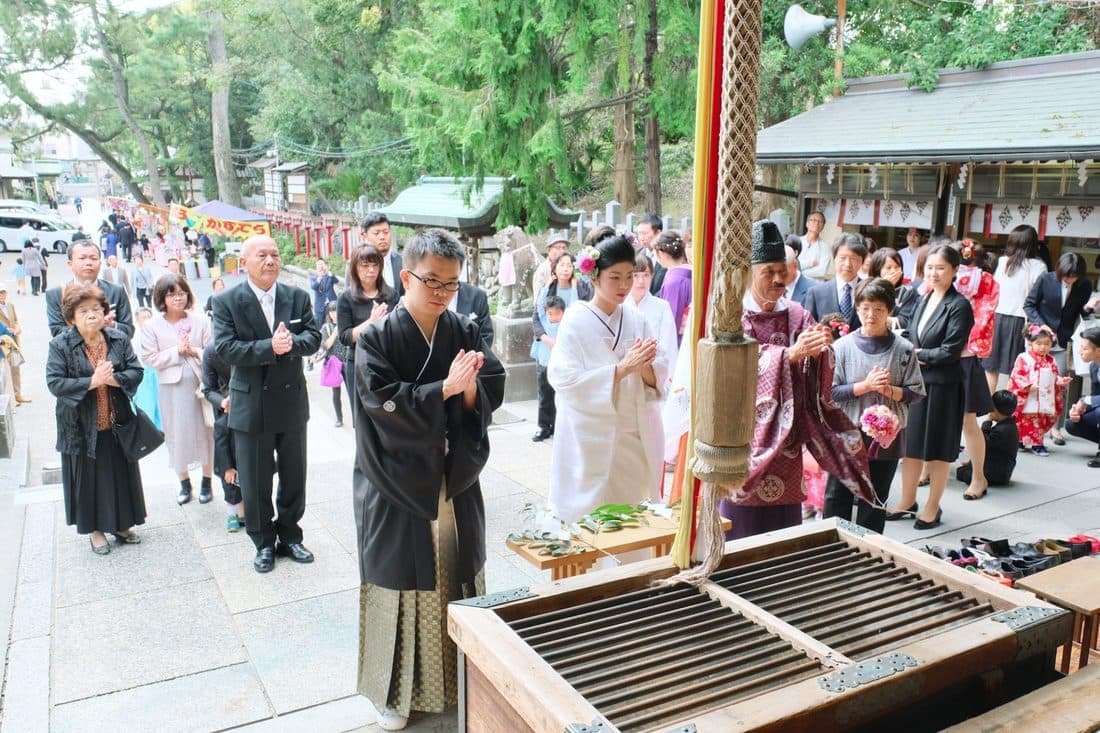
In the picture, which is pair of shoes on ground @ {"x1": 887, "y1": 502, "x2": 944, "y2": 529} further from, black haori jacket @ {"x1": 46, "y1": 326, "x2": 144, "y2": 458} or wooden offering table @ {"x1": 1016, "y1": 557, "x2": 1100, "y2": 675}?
black haori jacket @ {"x1": 46, "y1": 326, "x2": 144, "y2": 458}

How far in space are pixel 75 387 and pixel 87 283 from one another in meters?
0.90

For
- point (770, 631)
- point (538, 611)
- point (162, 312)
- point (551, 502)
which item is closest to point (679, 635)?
point (770, 631)

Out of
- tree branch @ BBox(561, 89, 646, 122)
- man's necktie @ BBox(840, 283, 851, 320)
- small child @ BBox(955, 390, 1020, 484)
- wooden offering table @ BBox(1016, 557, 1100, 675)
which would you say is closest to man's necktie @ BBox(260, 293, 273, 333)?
wooden offering table @ BBox(1016, 557, 1100, 675)

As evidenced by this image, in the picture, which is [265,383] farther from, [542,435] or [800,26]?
[800,26]

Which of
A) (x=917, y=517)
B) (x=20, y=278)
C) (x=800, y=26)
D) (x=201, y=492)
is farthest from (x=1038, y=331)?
(x=20, y=278)

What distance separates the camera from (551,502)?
4.26 metres

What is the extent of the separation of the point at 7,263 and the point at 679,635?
33320 millimetres

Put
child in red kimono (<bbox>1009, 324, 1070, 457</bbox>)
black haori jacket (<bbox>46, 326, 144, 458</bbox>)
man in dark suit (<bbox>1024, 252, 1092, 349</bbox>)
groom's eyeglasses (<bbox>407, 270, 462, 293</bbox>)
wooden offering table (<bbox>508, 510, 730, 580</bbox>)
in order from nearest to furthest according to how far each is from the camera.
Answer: wooden offering table (<bbox>508, 510, 730, 580</bbox>) → groom's eyeglasses (<bbox>407, 270, 462, 293</bbox>) → black haori jacket (<bbox>46, 326, 144, 458</bbox>) → child in red kimono (<bbox>1009, 324, 1070, 457</bbox>) → man in dark suit (<bbox>1024, 252, 1092, 349</bbox>)

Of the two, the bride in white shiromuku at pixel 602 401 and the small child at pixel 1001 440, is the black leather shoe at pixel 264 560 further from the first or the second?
the small child at pixel 1001 440

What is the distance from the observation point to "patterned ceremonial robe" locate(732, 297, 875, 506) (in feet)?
11.7

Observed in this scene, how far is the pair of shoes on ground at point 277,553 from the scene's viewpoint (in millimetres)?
4855

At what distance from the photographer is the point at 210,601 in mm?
4496

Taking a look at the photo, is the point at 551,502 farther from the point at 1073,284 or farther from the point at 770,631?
the point at 1073,284

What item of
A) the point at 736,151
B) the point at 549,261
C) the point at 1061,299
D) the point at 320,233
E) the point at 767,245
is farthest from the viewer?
the point at 320,233
